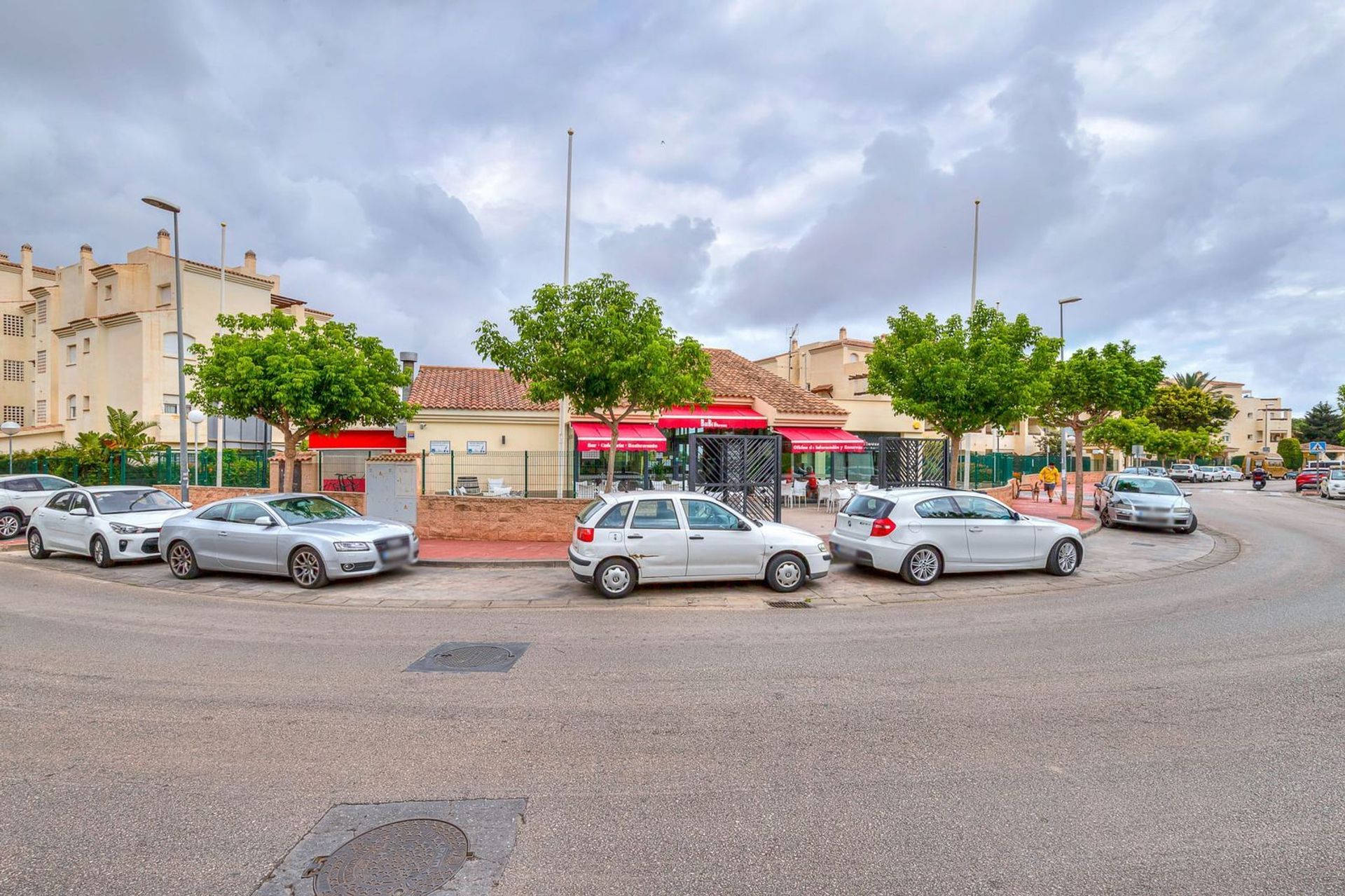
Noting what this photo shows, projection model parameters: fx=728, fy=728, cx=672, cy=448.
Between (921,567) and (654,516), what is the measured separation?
172 inches

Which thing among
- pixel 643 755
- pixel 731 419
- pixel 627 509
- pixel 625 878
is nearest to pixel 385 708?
pixel 643 755

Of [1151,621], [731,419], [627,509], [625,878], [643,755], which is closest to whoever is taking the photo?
[625,878]

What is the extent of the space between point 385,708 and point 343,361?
46.2 ft

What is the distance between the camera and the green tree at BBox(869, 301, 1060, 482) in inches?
A: 693

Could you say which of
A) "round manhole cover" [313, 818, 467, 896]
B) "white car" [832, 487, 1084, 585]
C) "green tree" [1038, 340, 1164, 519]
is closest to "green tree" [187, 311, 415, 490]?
"white car" [832, 487, 1084, 585]

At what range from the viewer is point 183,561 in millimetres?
12000

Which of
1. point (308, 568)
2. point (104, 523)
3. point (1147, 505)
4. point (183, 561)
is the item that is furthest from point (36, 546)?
point (1147, 505)

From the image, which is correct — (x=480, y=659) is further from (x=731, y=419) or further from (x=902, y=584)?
(x=731, y=419)

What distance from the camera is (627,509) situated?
10.4m

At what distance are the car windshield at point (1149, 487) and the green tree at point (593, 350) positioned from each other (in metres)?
13.0

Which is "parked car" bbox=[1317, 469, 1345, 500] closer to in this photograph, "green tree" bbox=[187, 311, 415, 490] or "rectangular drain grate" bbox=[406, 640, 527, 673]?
"green tree" bbox=[187, 311, 415, 490]

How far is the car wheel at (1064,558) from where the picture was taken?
12188 mm

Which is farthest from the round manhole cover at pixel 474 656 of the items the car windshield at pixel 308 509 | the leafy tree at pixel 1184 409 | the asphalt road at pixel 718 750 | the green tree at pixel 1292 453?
the green tree at pixel 1292 453

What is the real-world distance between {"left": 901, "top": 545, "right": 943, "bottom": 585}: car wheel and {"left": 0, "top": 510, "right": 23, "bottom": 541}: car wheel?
2078 centimetres
